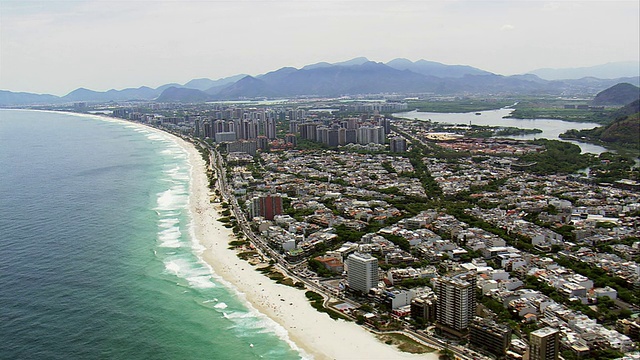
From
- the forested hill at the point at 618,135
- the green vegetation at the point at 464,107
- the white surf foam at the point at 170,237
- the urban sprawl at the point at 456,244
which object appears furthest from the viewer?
the green vegetation at the point at 464,107

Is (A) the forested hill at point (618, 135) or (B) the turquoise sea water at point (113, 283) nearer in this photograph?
(B) the turquoise sea water at point (113, 283)

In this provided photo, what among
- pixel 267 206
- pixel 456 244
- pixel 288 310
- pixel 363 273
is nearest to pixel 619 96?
pixel 456 244

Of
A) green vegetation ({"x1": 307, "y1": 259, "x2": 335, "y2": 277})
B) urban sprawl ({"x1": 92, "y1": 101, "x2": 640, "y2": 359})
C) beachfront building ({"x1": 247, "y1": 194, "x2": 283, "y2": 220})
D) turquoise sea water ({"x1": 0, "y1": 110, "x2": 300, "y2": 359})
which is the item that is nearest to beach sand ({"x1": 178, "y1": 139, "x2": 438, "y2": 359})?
turquoise sea water ({"x1": 0, "y1": 110, "x2": 300, "y2": 359})

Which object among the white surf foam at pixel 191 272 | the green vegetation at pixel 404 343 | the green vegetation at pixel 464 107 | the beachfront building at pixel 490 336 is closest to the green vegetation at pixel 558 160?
the white surf foam at pixel 191 272

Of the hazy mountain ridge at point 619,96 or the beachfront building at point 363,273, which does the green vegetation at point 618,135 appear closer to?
the beachfront building at point 363,273

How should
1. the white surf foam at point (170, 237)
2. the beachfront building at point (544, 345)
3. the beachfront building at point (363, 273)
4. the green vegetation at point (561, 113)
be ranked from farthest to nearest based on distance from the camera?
the green vegetation at point (561, 113) → the white surf foam at point (170, 237) → the beachfront building at point (363, 273) → the beachfront building at point (544, 345)

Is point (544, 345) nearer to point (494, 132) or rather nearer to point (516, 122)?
point (494, 132)

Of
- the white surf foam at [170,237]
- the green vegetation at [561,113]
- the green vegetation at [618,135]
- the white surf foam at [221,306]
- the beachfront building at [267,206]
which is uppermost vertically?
the green vegetation at [561,113]

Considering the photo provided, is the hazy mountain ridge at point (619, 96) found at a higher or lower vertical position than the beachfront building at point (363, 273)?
higher
